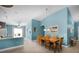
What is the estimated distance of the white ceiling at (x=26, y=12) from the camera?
2.46 m

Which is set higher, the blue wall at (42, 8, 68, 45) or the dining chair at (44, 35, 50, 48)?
the blue wall at (42, 8, 68, 45)

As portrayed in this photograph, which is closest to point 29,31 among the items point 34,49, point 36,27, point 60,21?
point 36,27

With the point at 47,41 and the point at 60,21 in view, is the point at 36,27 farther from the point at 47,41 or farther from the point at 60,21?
the point at 60,21

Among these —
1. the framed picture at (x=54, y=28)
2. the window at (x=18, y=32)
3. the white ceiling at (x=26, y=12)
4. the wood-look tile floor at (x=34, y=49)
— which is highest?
Result: the white ceiling at (x=26, y=12)

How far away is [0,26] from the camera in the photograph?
2432 millimetres

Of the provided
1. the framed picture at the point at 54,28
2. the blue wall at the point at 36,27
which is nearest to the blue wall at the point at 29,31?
the blue wall at the point at 36,27

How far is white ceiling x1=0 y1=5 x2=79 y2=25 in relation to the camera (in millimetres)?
2455

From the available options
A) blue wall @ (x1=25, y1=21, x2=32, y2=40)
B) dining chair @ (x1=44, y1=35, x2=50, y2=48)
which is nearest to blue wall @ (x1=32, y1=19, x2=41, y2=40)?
blue wall @ (x1=25, y1=21, x2=32, y2=40)

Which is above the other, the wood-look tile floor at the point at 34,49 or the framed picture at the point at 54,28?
the framed picture at the point at 54,28

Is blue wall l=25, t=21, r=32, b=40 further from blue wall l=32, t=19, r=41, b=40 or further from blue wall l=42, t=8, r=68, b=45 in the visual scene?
blue wall l=42, t=8, r=68, b=45

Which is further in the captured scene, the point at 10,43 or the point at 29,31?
the point at 29,31

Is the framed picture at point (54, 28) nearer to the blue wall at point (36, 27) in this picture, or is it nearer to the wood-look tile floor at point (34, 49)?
the blue wall at point (36, 27)

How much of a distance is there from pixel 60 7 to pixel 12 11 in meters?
1.03

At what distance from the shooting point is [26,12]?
2.49 metres
